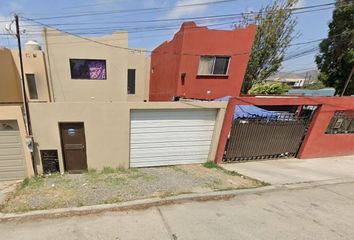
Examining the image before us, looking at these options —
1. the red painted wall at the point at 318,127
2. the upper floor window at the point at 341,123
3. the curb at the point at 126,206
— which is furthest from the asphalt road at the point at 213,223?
the upper floor window at the point at 341,123

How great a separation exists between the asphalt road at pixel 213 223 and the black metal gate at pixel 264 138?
3115mm

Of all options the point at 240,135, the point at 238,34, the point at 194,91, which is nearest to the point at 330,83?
the point at 238,34

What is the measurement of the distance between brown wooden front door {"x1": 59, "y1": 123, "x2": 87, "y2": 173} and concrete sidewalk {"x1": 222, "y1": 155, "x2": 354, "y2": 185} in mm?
A: 5085

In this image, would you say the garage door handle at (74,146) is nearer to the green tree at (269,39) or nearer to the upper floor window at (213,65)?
the upper floor window at (213,65)

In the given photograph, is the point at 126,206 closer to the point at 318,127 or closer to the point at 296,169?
the point at 296,169

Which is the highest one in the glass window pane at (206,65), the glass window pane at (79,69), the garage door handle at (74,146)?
the glass window pane at (206,65)

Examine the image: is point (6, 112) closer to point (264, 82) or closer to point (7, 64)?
point (7, 64)

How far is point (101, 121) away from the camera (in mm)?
6980

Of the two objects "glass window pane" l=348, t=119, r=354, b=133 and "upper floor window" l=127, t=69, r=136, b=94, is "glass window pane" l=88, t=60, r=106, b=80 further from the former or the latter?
"glass window pane" l=348, t=119, r=354, b=133

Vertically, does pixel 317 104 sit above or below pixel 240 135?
above

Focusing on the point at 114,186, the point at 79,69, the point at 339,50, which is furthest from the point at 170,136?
the point at 339,50

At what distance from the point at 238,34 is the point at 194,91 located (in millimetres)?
3987

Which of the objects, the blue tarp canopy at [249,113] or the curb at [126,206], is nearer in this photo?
the curb at [126,206]

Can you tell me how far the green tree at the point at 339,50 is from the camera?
19.3 meters
